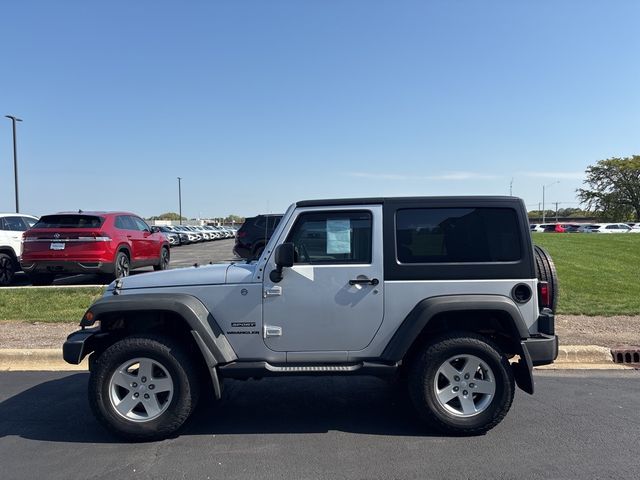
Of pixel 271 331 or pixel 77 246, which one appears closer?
pixel 271 331

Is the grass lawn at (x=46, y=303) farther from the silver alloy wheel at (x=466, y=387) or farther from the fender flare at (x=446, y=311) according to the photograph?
the silver alloy wheel at (x=466, y=387)

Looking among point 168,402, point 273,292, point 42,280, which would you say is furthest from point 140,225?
point 273,292

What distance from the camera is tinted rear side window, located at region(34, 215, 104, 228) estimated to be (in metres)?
10.7

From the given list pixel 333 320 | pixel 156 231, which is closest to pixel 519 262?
pixel 333 320

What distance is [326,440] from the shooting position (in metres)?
4.04

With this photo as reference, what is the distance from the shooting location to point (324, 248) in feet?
13.7

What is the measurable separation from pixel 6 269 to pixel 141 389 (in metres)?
9.82

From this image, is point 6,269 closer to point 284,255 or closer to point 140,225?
point 140,225

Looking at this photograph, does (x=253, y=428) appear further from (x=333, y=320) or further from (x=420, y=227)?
(x=420, y=227)

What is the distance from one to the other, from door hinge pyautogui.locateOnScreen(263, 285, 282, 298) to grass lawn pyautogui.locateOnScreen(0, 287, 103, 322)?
5.35 m

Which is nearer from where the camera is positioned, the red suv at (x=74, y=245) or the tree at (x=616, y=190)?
the red suv at (x=74, y=245)

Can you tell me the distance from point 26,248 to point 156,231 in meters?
3.40

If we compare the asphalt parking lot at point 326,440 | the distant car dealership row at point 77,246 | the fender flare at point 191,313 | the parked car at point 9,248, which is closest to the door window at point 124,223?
the distant car dealership row at point 77,246

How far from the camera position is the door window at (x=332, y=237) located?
13.6 ft
